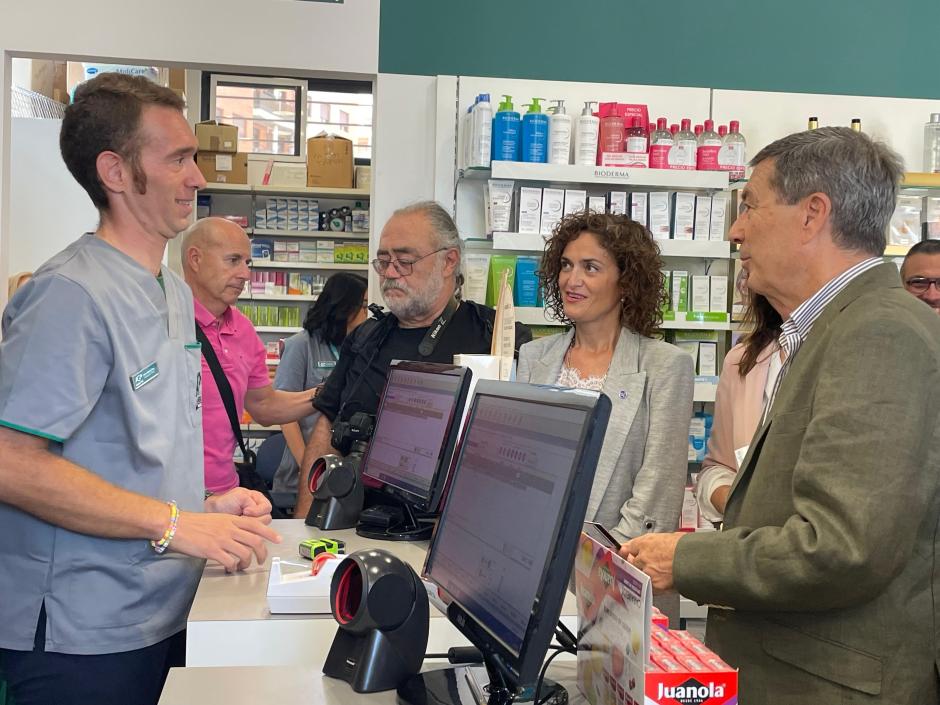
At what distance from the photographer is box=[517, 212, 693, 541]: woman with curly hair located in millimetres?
2633

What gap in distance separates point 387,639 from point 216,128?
21.3ft

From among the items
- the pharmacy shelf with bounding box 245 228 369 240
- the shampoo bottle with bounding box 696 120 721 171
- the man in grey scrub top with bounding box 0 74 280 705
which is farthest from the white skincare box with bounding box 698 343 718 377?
the pharmacy shelf with bounding box 245 228 369 240

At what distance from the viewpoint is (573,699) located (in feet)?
4.59

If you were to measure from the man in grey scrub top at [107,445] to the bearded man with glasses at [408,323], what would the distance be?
1193 mm

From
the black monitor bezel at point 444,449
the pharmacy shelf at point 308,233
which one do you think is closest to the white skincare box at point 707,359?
the black monitor bezel at point 444,449

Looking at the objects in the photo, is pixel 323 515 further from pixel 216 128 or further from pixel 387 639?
pixel 216 128

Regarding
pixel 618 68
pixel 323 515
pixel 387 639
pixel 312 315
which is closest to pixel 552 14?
pixel 618 68

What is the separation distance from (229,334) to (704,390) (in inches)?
91.8

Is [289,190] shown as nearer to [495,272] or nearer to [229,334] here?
[495,272]

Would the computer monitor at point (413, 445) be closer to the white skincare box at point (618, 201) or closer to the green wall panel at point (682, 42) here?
the white skincare box at point (618, 201)

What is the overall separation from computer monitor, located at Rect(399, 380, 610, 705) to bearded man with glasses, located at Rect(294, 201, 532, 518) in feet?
5.62

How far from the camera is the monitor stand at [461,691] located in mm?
1280

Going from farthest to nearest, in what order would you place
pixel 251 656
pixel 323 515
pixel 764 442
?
pixel 323 515 < pixel 251 656 < pixel 764 442

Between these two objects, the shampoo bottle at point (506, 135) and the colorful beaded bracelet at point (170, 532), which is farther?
the shampoo bottle at point (506, 135)
